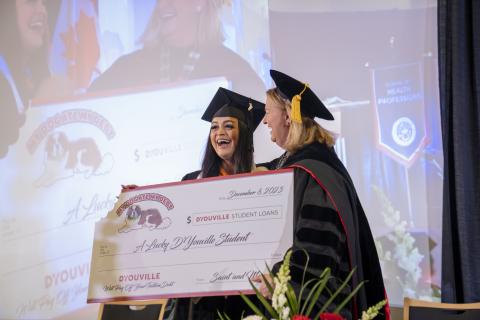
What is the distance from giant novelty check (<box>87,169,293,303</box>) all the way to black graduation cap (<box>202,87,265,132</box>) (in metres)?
0.84

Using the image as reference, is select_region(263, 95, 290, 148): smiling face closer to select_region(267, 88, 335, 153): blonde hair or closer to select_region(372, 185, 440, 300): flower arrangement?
select_region(267, 88, 335, 153): blonde hair

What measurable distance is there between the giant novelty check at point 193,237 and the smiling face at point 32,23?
2.39 m

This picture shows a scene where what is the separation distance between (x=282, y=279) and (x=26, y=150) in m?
3.75

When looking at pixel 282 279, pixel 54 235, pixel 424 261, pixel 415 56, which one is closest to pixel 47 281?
pixel 54 235

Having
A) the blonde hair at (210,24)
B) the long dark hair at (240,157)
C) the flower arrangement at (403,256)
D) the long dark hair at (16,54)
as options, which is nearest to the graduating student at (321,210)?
the long dark hair at (240,157)

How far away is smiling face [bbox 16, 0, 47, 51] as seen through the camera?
4629 millimetres

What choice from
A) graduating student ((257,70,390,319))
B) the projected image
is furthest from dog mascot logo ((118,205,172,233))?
the projected image

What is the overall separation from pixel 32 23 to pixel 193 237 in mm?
2949

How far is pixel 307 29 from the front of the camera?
12.4ft

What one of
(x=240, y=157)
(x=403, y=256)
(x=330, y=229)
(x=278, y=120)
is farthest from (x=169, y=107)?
(x=330, y=229)

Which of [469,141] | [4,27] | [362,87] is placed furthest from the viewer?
[4,27]

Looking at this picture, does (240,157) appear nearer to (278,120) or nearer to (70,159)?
(278,120)

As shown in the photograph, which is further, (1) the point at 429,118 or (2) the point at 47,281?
(2) the point at 47,281

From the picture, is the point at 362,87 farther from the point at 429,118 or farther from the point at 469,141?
the point at 469,141
